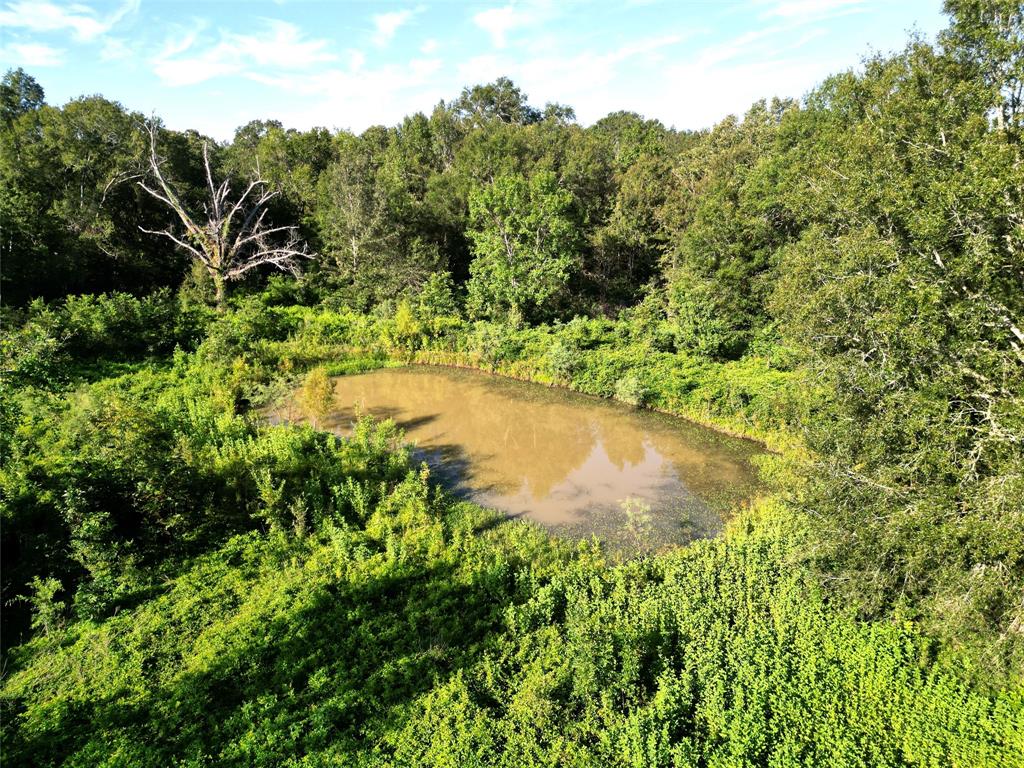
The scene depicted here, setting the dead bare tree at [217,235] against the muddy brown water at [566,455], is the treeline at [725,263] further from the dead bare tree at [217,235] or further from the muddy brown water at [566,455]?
Result: the muddy brown water at [566,455]

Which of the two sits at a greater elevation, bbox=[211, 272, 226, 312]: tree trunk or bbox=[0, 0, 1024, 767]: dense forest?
bbox=[211, 272, 226, 312]: tree trunk

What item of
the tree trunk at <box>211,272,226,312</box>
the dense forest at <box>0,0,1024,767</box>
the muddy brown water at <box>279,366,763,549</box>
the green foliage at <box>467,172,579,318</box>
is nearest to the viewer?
the dense forest at <box>0,0,1024,767</box>

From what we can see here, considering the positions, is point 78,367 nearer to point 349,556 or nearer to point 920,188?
point 349,556

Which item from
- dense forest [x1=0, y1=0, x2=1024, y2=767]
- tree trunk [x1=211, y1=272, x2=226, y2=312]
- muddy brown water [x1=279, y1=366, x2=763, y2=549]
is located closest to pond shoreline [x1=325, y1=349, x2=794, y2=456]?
dense forest [x1=0, y1=0, x2=1024, y2=767]

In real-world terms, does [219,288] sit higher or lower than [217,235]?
lower

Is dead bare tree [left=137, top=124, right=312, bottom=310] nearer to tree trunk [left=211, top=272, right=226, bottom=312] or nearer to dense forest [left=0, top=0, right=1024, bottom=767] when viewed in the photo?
tree trunk [left=211, top=272, right=226, bottom=312]

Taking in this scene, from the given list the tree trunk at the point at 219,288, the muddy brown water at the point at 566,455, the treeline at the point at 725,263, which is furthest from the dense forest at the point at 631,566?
the tree trunk at the point at 219,288

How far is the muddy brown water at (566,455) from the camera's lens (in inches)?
512

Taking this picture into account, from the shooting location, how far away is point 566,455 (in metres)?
16.6

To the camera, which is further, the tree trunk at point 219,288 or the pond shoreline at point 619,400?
the tree trunk at point 219,288

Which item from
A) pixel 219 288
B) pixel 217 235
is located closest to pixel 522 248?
pixel 219 288

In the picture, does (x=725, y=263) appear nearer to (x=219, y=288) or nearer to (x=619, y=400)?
(x=619, y=400)

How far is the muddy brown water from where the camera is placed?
13.0 metres

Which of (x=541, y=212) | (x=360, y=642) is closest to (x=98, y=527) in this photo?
(x=360, y=642)
